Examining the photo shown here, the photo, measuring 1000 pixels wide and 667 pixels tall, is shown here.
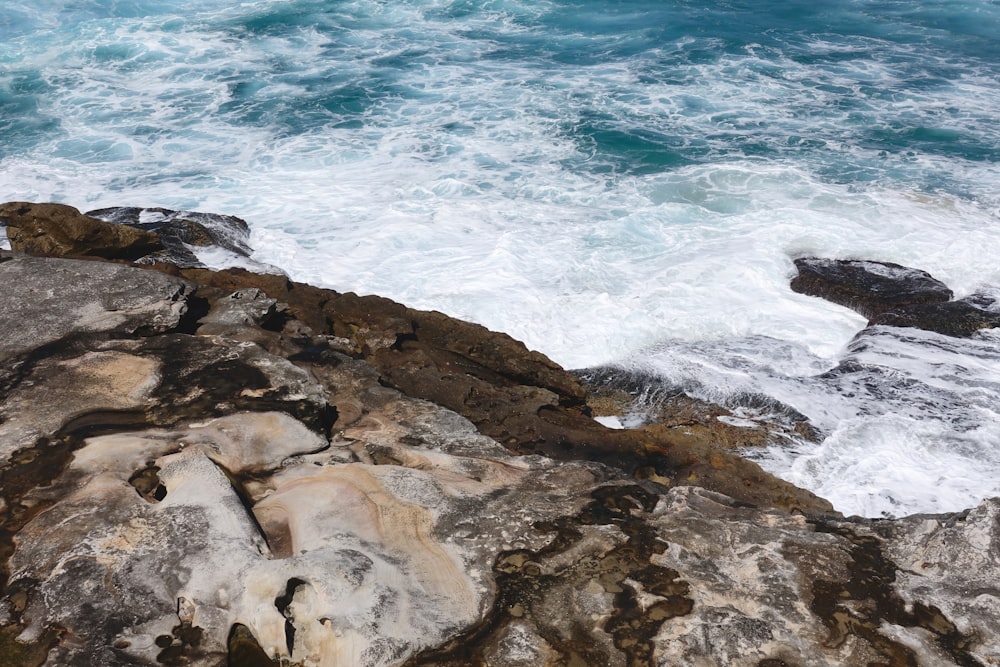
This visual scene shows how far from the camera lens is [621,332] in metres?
12.5

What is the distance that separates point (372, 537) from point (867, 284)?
36.0ft

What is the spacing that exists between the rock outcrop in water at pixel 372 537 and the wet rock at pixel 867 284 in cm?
628

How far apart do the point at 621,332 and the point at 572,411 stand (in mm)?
3606

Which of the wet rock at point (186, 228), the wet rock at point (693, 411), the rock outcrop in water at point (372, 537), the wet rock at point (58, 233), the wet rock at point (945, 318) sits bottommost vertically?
the wet rock at point (693, 411)

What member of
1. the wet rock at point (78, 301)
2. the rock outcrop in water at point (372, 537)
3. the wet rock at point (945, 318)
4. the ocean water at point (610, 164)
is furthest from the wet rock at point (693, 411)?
the wet rock at point (78, 301)

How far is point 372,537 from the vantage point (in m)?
5.47

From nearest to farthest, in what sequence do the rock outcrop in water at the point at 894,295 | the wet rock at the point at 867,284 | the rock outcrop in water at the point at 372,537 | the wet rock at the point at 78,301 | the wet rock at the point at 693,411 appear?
the rock outcrop in water at the point at 372,537
the wet rock at the point at 78,301
the wet rock at the point at 693,411
the rock outcrop in water at the point at 894,295
the wet rock at the point at 867,284

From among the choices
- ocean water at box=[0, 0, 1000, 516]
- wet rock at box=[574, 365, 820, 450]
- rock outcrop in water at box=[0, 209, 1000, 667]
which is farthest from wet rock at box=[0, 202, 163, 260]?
wet rock at box=[574, 365, 820, 450]

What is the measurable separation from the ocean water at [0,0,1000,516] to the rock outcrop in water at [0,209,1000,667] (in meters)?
3.65

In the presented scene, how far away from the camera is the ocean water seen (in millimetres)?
11281

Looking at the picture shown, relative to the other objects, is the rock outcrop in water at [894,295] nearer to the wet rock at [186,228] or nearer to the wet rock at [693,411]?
the wet rock at [693,411]

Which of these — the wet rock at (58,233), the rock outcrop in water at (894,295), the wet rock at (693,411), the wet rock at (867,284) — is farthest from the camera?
the wet rock at (867,284)

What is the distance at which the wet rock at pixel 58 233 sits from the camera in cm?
1061

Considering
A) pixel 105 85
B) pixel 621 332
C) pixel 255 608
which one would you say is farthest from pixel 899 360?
pixel 105 85
